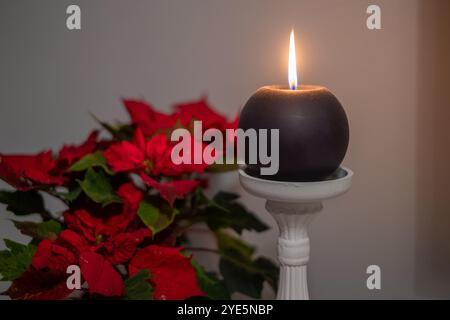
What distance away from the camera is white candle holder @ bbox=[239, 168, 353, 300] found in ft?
1.61

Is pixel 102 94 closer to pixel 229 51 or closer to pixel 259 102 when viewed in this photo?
pixel 229 51

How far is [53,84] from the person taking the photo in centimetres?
75

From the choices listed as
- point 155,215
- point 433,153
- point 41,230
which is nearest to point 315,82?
point 433,153

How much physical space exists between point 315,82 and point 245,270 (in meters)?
0.26

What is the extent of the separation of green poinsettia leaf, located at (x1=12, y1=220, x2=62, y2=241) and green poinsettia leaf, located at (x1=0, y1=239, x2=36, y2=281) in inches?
0.8

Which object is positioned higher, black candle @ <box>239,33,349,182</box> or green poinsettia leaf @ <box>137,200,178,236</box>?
black candle @ <box>239,33,349,182</box>

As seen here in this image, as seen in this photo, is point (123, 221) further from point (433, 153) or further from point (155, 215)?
point (433, 153)

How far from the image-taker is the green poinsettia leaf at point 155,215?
0.57m

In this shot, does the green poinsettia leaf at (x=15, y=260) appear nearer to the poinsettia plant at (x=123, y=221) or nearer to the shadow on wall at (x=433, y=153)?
the poinsettia plant at (x=123, y=221)

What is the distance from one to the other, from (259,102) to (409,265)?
344mm

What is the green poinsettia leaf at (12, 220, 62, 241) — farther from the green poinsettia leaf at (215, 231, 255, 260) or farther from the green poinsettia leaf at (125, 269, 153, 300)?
the green poinsettia leaf at (215, 231, 255, 260)

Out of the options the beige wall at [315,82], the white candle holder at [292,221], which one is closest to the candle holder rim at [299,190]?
the white candle holder at [292,221]

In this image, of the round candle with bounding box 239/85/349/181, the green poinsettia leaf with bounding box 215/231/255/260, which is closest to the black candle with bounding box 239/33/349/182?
the round candle with bounding box 239/85/349/181
